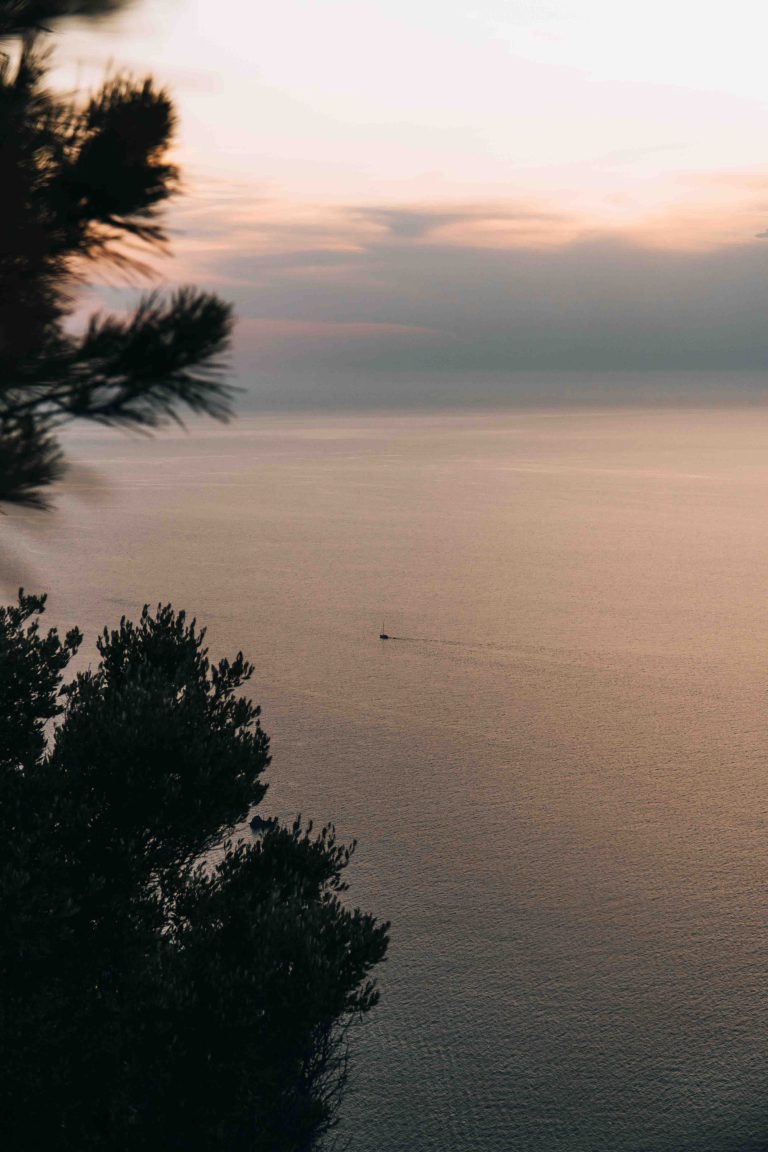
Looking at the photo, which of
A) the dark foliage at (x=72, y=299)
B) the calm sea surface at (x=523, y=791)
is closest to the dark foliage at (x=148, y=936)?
the calm sea surface at (x=523, y=791)

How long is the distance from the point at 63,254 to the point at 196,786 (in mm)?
12814

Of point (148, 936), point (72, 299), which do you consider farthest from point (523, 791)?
point (72, 299)

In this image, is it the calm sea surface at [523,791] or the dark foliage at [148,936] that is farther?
the calm sea surface at [523,791]

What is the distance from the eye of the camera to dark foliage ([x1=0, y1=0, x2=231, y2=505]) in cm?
854

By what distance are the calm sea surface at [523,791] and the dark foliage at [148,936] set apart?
659cm

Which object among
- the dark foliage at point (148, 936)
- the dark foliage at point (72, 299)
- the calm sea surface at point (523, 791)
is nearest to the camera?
the dark foliage at point (72, 299)

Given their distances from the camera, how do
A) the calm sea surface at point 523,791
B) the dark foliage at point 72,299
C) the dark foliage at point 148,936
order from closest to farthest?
the dark foliage at point 72,299 → the dark foliage at point 148,936 → the calm sea surface at point 523,791

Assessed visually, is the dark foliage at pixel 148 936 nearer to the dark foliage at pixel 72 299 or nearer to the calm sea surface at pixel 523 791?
the calm sea surface at pixel 523 791

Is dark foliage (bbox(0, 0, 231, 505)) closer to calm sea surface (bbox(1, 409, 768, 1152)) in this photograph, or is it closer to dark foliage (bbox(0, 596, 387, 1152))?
calm sea surface (bbox(1, 409, 768, 1152))

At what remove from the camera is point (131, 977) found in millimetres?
17594

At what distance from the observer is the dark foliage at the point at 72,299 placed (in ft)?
28.0

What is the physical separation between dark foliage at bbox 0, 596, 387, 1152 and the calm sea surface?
260 inches

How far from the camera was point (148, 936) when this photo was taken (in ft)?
60.7

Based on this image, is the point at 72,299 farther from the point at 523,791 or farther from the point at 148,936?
the point at 523,791
